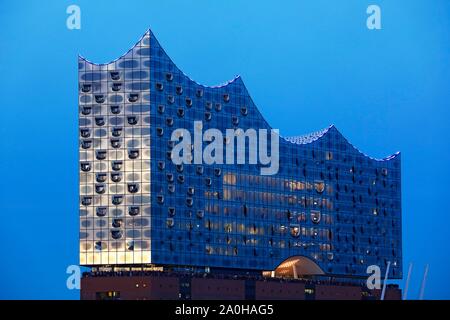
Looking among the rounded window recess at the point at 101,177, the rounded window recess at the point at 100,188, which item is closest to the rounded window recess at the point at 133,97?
the rounded window recess at the point at 101,177

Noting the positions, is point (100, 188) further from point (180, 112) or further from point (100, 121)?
point (180, 112)

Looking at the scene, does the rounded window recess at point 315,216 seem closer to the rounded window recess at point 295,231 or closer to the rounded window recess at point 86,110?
the rounded window recess at point 295,231

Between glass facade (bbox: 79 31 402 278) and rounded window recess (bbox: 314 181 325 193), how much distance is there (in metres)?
1.26

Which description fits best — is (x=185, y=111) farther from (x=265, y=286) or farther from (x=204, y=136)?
(x=265, y=286)

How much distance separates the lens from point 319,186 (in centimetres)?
17725

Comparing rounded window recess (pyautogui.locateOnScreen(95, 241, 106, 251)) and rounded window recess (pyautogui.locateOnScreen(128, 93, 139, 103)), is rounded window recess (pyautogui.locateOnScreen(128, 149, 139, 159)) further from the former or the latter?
rounded window recess (pyautogui.locateOnScreen(95, 241, 106, 251))

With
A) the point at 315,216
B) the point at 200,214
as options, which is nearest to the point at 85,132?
the point at 200,214

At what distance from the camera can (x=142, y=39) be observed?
148 meters

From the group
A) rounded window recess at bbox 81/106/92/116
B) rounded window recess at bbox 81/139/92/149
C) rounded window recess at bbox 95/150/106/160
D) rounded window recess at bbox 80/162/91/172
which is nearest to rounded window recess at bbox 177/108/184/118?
rounded window recess at bbox 95/150/106/160

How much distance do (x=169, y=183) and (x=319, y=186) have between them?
33.8 m

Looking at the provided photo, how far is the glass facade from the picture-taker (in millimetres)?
147375

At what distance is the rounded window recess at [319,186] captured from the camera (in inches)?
6949
